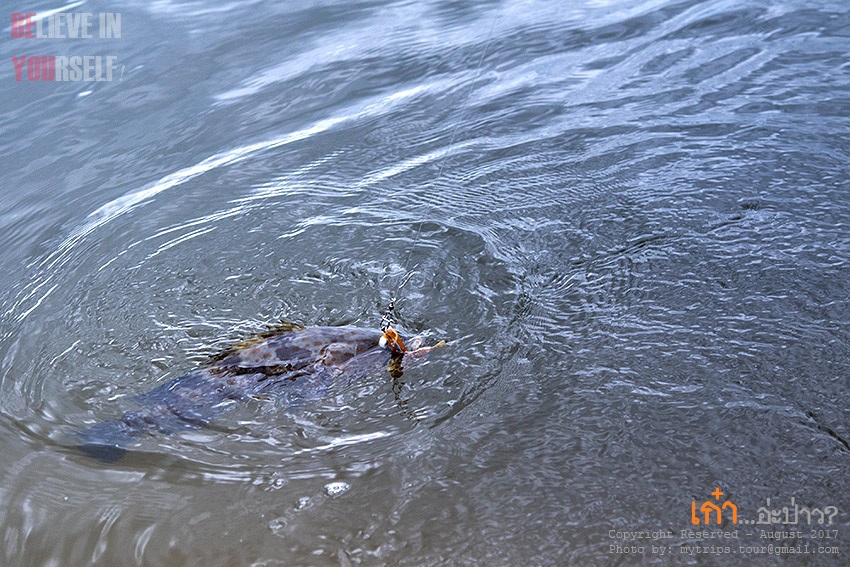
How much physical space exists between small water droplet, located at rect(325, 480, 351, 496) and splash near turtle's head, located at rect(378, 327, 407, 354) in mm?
837

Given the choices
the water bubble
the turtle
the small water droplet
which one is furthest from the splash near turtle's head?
the water bubble

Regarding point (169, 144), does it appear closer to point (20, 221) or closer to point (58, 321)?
point (20, 221)

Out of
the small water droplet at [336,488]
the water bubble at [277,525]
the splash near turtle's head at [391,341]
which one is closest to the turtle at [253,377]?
the splash near turtle's head at [391,341]

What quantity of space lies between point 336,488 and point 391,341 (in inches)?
35.0

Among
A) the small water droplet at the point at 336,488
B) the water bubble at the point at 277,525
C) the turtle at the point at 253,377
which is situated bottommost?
the water bubble at the point at 277,525

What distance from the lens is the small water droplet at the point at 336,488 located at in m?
3.78

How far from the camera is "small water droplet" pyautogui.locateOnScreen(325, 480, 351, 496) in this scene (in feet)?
12.4

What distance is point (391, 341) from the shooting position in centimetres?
437

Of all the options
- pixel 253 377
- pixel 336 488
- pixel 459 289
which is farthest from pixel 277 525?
pixel 459 289

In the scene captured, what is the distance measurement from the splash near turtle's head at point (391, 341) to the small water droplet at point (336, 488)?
33.0 inches

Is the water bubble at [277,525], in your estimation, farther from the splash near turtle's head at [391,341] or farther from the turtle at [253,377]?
the splash near turtle's head at [391,341]

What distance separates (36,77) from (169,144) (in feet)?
9.48

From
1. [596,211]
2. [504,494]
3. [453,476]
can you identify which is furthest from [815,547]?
[596,211]

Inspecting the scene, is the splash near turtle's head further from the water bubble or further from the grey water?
the water bubble
